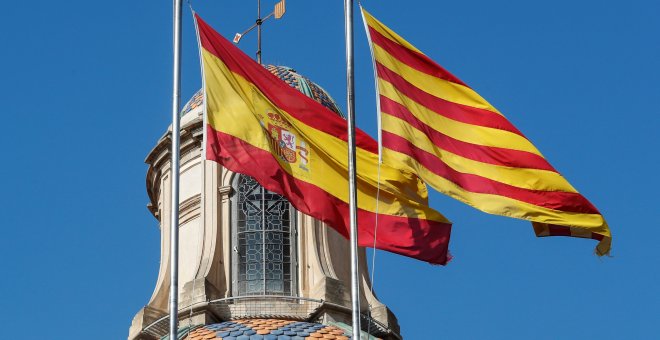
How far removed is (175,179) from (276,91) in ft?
9.20

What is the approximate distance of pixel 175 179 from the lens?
31.6 m

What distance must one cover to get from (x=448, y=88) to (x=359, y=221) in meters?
2.98

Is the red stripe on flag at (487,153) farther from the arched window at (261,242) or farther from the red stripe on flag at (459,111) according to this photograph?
the arched window at (261,242)

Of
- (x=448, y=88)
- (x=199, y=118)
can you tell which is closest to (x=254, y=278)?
(x=199, y=118)

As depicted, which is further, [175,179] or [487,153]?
[487,153]

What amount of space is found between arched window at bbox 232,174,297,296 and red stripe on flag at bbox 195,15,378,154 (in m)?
8.64

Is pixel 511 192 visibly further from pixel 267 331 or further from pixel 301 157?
pixel 267 331

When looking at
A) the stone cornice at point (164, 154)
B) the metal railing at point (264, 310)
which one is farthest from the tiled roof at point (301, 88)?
the metal railing at point (264, 310)

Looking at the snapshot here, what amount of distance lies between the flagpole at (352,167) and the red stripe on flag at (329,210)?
2.99ft

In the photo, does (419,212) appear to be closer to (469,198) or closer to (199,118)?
(469,198)

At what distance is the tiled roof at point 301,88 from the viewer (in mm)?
44531

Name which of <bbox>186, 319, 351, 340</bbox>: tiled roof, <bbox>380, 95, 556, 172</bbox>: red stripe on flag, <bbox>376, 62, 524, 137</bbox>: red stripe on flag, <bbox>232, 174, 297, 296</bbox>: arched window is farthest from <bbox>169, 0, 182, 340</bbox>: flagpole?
<bbox>232, 174, 297, 296</bbox>: arched window

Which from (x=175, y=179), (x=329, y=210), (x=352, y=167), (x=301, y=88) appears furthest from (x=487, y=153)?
(x=301, y=88)

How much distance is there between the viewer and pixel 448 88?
113 feet
